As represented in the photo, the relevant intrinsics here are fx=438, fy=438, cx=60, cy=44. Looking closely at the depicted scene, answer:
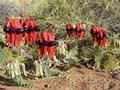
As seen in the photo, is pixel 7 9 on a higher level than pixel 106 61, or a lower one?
higher

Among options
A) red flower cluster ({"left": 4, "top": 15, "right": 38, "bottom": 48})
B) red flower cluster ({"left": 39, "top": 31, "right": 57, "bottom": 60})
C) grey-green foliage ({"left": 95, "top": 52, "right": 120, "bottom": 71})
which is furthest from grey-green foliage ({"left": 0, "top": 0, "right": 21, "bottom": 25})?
red flower cluster ({"left": 39, "top": 31, "right": 57, "bottom": 60})

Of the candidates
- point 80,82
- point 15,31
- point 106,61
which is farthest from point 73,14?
point 15,31

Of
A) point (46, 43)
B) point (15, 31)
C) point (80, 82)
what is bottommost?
A: point (80, 82)

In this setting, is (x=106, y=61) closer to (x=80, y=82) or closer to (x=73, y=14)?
(x=80, y=82)

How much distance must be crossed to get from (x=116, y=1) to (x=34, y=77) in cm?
366

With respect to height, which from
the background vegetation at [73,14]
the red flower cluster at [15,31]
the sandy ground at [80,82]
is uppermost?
the red flower cluster at [15,31]

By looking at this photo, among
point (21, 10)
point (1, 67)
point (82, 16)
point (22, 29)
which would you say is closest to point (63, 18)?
point (82, 16)

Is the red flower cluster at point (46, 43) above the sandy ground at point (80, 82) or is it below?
above

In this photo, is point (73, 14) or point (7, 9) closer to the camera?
point (73, 14)

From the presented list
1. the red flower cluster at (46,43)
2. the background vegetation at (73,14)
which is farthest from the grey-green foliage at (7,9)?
the red flower cluster at (46,43)

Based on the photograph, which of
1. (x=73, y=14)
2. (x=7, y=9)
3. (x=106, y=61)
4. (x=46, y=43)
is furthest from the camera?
(x=7, y=9)

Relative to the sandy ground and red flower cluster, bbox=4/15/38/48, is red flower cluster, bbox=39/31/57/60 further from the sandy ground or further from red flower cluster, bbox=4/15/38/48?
the sandy ground

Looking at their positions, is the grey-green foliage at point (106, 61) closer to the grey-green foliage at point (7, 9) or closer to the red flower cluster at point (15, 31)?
the red flower cluster at point (15, 31)

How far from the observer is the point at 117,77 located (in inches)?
225
